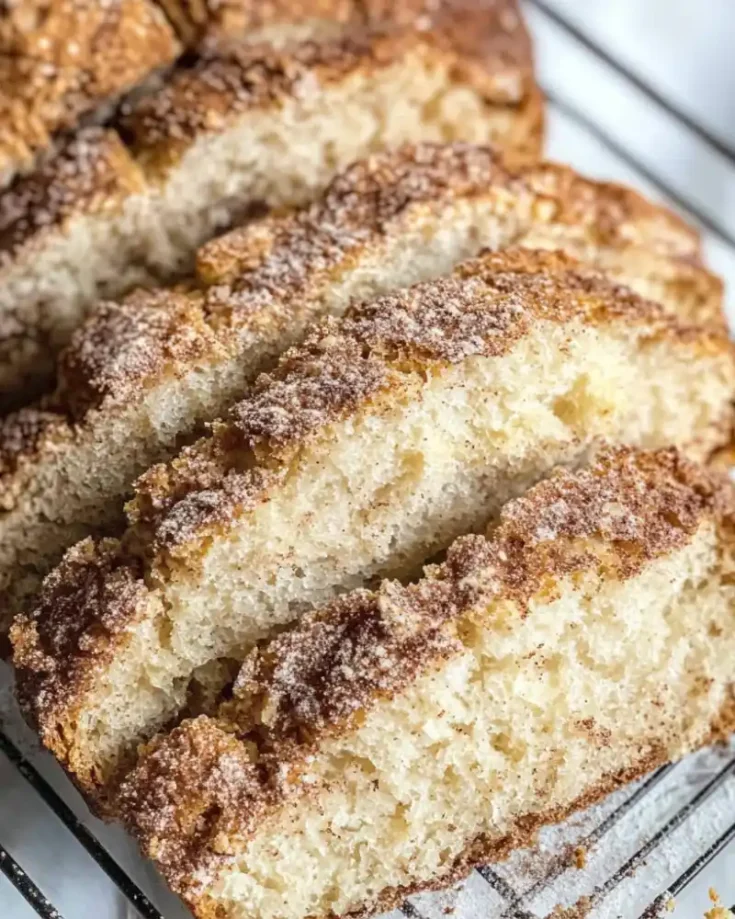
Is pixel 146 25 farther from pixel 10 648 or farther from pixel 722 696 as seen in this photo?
pixel 722 696

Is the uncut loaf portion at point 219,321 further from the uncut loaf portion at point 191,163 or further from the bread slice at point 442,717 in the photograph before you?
the bread slice at point 442,717

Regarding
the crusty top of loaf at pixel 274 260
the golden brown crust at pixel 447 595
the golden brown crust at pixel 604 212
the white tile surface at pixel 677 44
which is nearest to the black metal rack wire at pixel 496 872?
the golden brown crust at pixel 447 595

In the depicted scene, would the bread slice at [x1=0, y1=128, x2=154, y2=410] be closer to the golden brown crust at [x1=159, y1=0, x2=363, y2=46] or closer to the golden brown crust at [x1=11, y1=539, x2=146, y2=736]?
the golden brown crust at [x1=159, y1=0, x2=363, y2=46]

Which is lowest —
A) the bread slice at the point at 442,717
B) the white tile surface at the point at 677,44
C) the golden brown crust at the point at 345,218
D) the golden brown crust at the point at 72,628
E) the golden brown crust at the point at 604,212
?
the golden brown crust at the point at 72,628

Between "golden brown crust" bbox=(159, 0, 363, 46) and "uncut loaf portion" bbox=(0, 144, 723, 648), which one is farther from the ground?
"golden brown crust" bbox=(159, 0, 363, 46)

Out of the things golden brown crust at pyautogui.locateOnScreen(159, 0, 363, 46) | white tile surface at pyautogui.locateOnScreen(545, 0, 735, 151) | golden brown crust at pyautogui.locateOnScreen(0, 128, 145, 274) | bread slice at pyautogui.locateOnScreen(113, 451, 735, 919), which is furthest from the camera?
white tile surface at pyautogui.locateOnScreen(545, 0, 735, 151)

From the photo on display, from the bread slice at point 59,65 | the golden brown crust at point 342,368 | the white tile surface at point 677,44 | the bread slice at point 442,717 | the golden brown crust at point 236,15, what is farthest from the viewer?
the white tile surface at point 677,44

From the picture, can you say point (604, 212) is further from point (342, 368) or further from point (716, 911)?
point (716, 911)

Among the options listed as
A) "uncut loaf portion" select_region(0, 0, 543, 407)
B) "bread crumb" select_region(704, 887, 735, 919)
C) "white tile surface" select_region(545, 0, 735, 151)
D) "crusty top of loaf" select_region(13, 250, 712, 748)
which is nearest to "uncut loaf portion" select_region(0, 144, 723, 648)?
"crusty top of loaf" select_region(13, 250, 712, 748)
